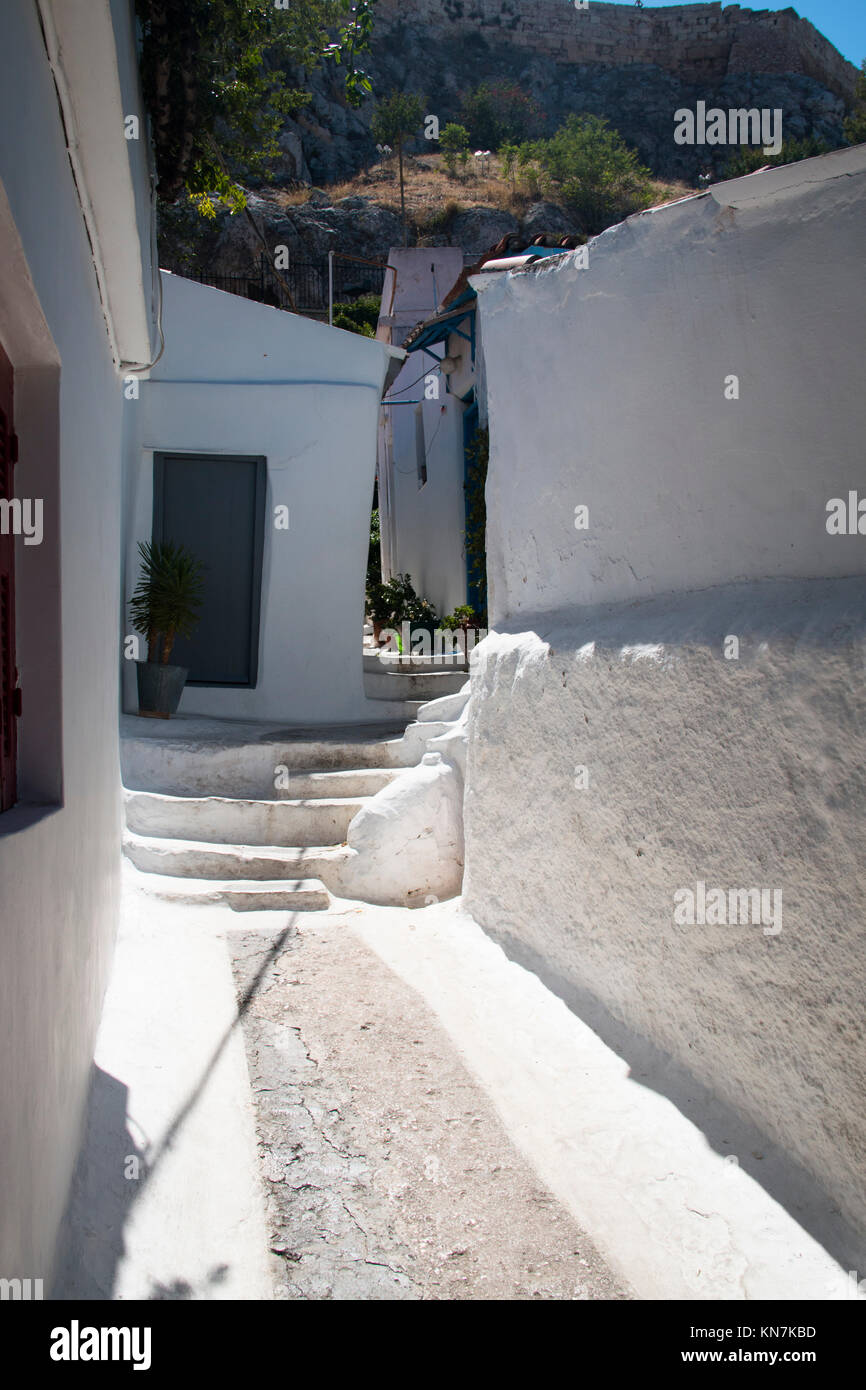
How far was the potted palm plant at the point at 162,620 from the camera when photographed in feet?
25.3

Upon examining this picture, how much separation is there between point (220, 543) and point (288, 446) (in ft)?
3.39

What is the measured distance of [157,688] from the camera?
25.8 ft

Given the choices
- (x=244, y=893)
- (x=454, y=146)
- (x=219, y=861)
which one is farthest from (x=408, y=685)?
(x=454, y=146)

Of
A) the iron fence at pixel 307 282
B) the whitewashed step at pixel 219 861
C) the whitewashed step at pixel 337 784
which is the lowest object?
the whitewashed step at pixel 219 861

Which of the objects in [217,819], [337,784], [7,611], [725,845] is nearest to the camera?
[7,611]

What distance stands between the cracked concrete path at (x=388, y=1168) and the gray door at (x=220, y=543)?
4888 mm

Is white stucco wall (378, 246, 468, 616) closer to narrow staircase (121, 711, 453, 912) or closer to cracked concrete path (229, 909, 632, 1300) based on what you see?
narrow staircase (121, 711, 453, 912)

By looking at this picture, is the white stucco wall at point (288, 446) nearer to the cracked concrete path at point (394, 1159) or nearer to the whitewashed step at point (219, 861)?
the whitewashed step at point (219, 861)

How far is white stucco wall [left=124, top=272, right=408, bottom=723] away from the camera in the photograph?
8805mm

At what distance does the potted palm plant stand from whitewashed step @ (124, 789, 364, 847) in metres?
1.64

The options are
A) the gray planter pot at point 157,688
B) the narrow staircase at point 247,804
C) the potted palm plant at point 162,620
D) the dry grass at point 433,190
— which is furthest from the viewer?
the dry grass at point 433,190

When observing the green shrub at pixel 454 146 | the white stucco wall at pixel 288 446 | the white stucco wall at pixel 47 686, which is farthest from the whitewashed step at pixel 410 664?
the green shrub at pixel 454 146

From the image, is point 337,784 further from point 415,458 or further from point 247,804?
point 415,458

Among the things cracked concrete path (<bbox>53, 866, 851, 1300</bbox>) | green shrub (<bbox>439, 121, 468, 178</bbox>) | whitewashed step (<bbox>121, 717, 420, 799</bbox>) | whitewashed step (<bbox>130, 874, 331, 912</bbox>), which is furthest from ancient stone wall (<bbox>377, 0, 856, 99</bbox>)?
cracked concrete path (<bbox>53, 866, 851, 1300</bbox>)
